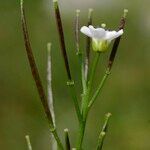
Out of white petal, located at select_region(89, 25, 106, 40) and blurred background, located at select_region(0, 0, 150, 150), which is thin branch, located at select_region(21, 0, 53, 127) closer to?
white petal, located at select_region(89, 25, 106, 40)

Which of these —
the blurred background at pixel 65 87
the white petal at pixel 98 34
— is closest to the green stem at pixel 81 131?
the white petal at pixel 98 34

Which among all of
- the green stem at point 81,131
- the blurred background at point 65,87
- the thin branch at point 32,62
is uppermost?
the thin branch at point 32,62

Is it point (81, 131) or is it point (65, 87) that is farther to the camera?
point (65, 87)

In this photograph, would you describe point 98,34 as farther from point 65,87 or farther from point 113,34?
point 65,87

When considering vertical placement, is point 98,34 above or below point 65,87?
above

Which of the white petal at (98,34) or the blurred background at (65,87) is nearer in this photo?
the white petal at (98,34)

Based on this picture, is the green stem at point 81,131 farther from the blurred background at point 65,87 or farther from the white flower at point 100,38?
the blurred background at point 65,87

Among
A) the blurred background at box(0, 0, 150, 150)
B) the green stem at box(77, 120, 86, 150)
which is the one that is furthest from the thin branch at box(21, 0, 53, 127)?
the blurred background at box(0, 0, 150, 150)

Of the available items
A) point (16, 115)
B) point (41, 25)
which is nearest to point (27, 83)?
point (16, 115)

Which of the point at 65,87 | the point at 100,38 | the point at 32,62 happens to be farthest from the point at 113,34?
the point at 65,87
